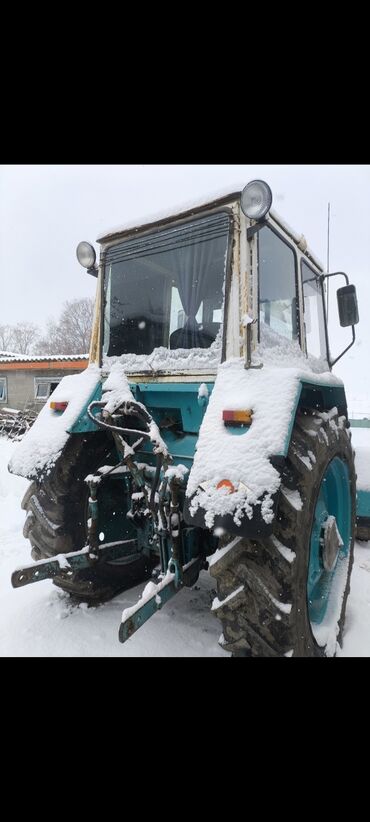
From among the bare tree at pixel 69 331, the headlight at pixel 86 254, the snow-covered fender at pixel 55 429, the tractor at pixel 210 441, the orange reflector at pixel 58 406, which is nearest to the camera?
the tractor at pixel 210 441

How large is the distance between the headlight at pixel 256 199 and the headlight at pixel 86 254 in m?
1.33

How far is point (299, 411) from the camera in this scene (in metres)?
2.33

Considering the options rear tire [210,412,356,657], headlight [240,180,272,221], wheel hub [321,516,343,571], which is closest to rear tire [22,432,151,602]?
rear tire [210,412,356,657]

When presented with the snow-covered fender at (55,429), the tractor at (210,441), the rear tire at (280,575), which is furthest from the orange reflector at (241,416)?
the snow-covered fender at (55,429)

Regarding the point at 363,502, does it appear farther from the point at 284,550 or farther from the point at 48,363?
the point at 48,363

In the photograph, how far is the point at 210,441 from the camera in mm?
1901

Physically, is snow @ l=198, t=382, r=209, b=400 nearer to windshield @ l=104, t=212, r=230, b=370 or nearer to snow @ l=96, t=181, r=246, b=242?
windshield @ l=104, t=212, r=230, b=370

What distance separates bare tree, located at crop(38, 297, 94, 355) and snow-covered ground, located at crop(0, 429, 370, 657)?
33040 millimetres

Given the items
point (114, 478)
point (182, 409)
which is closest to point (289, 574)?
point (182, 409)

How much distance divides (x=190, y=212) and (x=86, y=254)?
3.08 ft

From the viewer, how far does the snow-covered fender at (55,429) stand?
2570 millimetres

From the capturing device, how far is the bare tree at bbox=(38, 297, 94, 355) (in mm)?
35312

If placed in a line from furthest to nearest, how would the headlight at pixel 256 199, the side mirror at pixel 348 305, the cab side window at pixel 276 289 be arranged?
the side mirror at pixel 348 305 → the cab side window at pixel 276 289 → the headlight at pixel 256 199

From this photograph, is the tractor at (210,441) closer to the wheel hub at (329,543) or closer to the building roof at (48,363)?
the wheel hub at (329,543)
